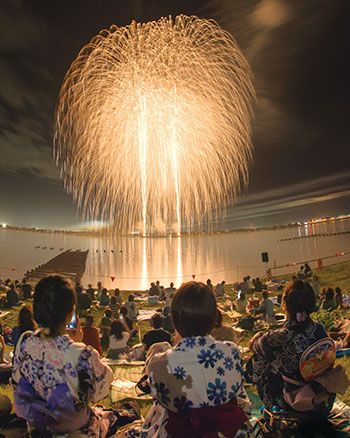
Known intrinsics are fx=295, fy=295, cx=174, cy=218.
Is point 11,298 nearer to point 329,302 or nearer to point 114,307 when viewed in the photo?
point 114,307

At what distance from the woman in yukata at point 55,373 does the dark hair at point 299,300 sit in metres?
1.97

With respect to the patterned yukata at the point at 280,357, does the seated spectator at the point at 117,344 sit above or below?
below

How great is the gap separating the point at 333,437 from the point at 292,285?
1505 millimetres

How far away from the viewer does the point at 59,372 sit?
2.46 meters

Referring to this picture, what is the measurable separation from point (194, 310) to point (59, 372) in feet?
4.10

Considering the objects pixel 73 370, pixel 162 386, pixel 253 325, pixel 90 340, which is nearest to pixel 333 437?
pixel 162 386

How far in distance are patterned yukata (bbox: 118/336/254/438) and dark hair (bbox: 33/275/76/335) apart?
91cm

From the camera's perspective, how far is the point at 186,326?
2.36 meters

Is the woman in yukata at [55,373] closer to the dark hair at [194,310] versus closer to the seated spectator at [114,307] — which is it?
the dark hair at [194,310]

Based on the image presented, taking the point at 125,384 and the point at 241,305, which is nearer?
the point at 125,384

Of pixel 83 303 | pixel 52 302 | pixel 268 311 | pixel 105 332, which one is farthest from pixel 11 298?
pixel 52 302

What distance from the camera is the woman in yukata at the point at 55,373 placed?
2479 millimetres

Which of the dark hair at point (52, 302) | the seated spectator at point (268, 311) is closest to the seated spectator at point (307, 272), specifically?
the seated spectator at point (268, 311)

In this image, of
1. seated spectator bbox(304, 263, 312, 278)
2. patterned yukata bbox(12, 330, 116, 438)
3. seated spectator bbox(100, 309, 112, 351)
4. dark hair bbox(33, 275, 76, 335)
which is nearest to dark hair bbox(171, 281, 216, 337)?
patterned yukata bbox(12, 330, 116, 438)
